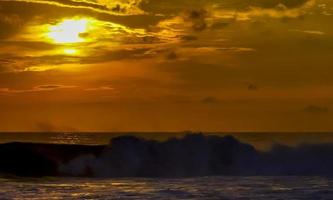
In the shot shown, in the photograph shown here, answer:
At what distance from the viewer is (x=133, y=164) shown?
40.7m

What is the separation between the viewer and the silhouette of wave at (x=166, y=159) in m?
39.4

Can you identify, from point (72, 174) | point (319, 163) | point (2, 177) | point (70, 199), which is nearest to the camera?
point (70, 199)

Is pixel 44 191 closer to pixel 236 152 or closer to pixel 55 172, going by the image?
pixel 55 172

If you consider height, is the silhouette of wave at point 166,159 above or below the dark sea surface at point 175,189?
above

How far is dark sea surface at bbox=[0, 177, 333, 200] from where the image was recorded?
25453 millimetres

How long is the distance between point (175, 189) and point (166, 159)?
1418cm

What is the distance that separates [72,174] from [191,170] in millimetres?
6055

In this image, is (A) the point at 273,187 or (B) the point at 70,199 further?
(A) the point at 273,187

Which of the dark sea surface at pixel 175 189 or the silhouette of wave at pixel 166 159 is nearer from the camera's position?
the dark sea surface at pixel 175 189

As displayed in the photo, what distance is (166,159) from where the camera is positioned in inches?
1646

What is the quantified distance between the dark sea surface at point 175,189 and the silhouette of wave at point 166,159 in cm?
598

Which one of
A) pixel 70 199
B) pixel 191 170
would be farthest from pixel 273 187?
pixel 191 170

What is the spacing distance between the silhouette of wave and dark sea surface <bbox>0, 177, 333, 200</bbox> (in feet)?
19.6

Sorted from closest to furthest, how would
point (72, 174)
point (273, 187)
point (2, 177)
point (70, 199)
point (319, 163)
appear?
1. point (70, 199)
2. point (273, 187)
3. point (2, 177)
4. point (72, 174)
5. point (319, 163)
